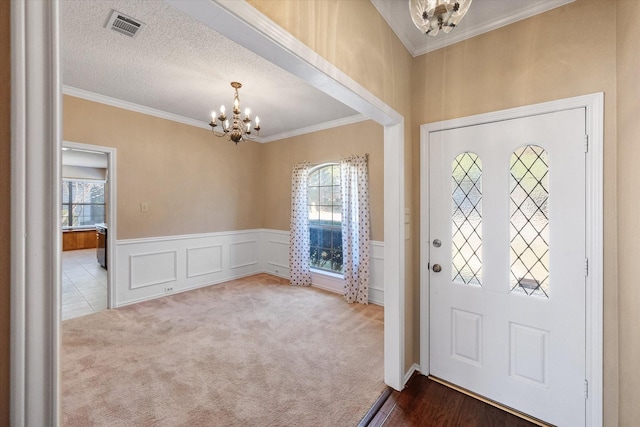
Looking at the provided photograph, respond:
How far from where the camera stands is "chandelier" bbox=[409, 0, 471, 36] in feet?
3.70

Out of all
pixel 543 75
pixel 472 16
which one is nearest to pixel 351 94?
pixel 472 16

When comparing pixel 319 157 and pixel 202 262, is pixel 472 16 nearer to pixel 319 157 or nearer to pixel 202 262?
pixel 319 157

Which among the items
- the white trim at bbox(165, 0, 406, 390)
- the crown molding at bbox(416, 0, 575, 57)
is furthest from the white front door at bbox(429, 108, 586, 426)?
the crown molding at bbox(416, 0, 575, 57)

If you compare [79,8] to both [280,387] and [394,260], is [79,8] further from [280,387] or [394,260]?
[280,387]

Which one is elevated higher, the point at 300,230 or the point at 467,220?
the point at 467,220

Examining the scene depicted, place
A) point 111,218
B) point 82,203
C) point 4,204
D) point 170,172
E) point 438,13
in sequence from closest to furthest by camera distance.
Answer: point 4,204
point 438,13
point 111,218
point 170,172
point 82,203

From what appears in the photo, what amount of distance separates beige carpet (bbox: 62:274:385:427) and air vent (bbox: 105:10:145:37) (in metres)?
2.71

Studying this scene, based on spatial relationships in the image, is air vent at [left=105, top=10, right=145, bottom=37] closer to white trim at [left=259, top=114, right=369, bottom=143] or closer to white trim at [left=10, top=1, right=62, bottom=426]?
white trim at [left=10, top=1, right=62, bottom=426]

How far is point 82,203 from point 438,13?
10779 millimetres

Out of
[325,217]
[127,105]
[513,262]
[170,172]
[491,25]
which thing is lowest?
[513,262]

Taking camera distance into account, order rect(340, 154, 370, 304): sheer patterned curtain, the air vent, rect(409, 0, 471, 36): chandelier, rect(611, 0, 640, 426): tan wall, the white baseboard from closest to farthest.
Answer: rect(409, 0, 471, 36): chandelier < rect(611, 0, 640, 426): tan wall < the air vent < the white baseboard < rect(340, 154, 370, 304): sheer patterned curtain

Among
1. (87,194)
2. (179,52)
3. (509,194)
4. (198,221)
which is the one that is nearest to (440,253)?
(509,194)

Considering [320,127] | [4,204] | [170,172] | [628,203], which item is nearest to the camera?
[4,204]

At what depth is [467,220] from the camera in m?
1.99
